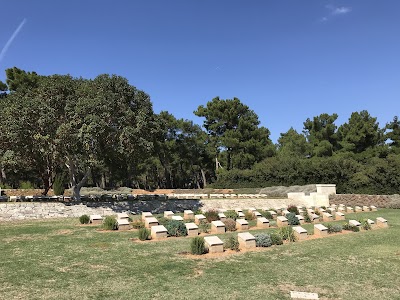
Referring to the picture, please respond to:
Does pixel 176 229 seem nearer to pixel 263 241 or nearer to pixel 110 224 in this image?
pixel 110 224

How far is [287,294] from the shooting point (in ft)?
22.8

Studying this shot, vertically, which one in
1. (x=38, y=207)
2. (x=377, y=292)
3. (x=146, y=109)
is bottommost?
(x=377, y=292)

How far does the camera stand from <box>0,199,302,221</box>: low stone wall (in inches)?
791

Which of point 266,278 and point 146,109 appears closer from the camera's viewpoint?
point 266,278

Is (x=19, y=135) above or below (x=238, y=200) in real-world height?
above

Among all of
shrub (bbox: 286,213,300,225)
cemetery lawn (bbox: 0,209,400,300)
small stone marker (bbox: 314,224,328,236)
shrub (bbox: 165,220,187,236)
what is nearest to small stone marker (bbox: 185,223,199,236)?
shrub (bbox: 165,220,187,236)

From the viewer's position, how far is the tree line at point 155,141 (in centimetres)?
2058

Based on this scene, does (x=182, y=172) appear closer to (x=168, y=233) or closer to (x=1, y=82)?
(x=1, y=82)

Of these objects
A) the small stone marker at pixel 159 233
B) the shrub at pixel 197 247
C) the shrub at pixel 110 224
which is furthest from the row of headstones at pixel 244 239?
the shrub at pixel 110 224

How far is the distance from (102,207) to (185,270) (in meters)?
15.8

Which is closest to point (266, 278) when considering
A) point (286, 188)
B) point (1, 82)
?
point (286, 188)

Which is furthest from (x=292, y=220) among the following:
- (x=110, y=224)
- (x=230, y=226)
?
(x=110, y=224)

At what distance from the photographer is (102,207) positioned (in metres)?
23.1

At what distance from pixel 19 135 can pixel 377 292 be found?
19.7 m
